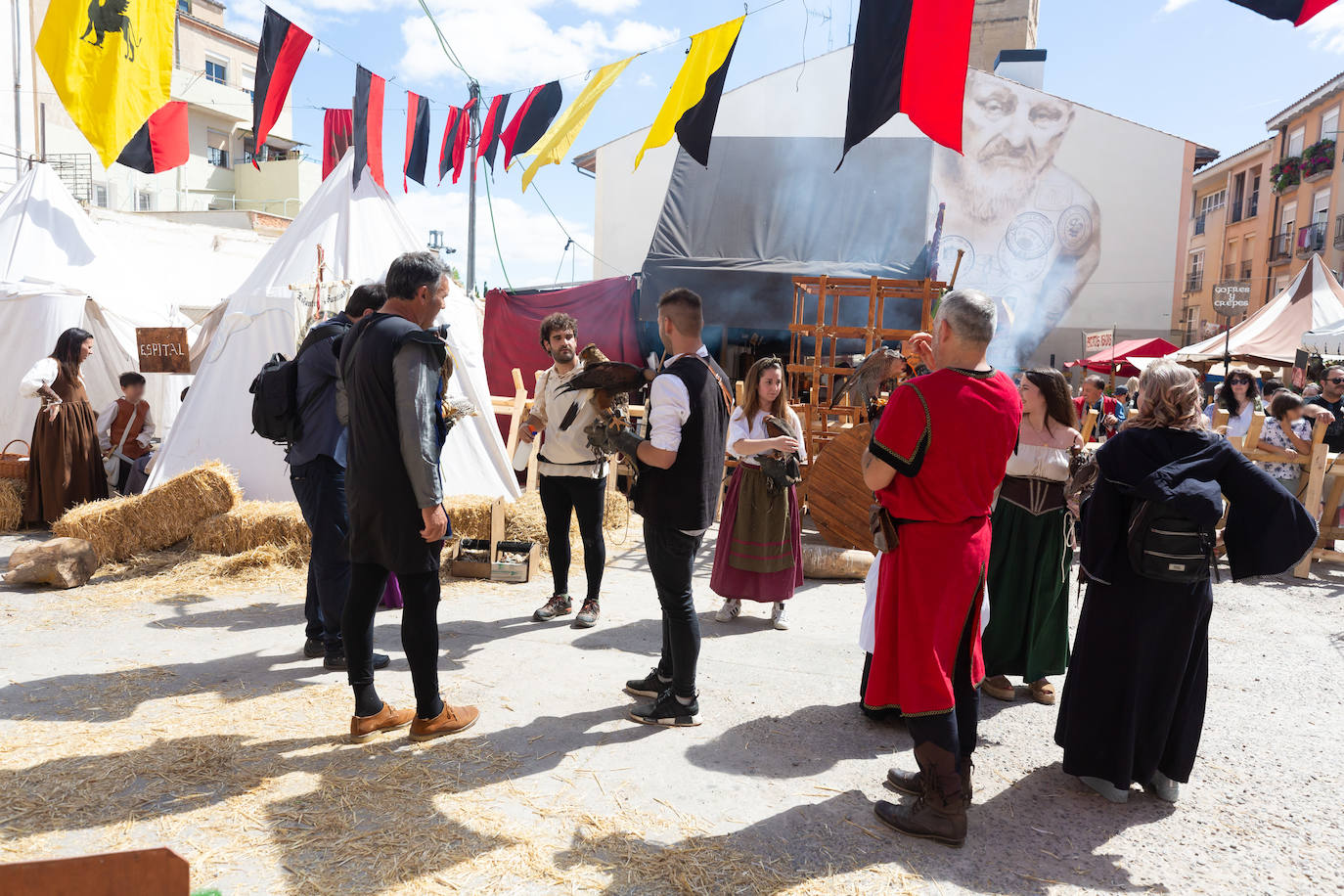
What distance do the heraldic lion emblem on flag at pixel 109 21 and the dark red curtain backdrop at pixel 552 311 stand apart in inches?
274

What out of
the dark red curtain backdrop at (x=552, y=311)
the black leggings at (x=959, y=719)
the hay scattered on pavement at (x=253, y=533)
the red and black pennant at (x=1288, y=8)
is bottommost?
the hay scattered on pavement at (x=253, y=533)

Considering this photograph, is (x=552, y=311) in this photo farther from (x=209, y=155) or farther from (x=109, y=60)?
(x=209, y=155)

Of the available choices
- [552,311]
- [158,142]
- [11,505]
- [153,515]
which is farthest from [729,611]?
[552,311]

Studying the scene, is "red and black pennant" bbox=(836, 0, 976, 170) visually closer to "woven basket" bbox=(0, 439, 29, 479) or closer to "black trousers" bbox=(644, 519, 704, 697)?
"black trousers" bbox=(644, 519, 704, 697)

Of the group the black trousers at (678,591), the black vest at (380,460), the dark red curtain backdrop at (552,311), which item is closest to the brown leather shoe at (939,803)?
the black trousers at (678,591)

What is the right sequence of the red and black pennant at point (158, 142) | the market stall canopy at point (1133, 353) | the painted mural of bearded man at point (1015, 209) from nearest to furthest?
the red and black pennant at point (158, 142), the market stall canopy at point (1133, 353), the painted mural of bearded man at point (1015, 209)

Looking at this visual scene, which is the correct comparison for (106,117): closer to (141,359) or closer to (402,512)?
(141,359)

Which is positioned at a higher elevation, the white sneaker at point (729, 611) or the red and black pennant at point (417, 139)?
the red and black pennant at point (417, 139)

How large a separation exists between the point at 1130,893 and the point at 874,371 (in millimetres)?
3325

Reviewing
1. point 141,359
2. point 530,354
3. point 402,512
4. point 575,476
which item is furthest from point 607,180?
point 402,512

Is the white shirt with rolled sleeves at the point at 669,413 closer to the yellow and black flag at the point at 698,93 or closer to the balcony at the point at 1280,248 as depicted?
the yellow and black flag at the point at 698,93

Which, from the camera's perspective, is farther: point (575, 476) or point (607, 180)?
point (607, 180)

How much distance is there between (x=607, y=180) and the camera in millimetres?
21391

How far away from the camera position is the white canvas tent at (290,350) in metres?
7.52
